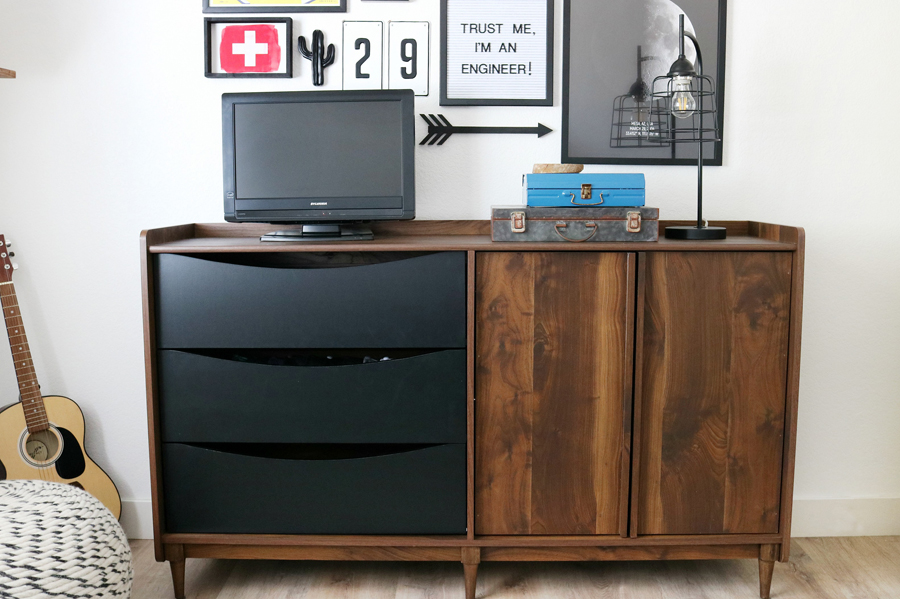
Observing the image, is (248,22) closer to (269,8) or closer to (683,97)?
(269,8)

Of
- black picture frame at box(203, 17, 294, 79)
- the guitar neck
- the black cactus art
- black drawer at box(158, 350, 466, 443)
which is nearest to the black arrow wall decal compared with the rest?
the black cactus art

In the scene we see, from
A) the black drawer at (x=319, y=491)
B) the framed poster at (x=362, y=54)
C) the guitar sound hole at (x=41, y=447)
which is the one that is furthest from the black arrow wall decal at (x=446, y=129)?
the guitar sound hole at (x=41, y=447)

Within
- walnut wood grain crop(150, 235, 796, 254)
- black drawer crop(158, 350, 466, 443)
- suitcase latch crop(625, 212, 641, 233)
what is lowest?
black drawer crop(158, 350, 466, 443)

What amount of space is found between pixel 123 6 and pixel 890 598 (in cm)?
279

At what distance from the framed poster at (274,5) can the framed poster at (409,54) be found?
0.59 feet

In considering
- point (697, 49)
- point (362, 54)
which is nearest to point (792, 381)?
point (697, 49)

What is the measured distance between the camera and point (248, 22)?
2023mm

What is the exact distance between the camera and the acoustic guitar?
6.32ft

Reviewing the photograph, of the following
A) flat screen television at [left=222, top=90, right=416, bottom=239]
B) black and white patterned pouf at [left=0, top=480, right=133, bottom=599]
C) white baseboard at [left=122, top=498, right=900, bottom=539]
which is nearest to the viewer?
black and white patterned pouf at [left=0, top=480, right=133, bottom=599]

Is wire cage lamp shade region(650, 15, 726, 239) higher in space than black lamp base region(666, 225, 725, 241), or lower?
higher

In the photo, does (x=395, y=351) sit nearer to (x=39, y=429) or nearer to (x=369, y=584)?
(x=369, y=584)

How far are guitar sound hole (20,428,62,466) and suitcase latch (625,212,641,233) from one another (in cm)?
178

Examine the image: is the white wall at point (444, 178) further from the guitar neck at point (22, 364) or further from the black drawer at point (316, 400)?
the black drawer at point (316, 400)

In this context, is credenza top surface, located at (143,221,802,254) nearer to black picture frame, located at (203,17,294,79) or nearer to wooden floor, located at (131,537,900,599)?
black picture frame, located at (203,17,294,79)
